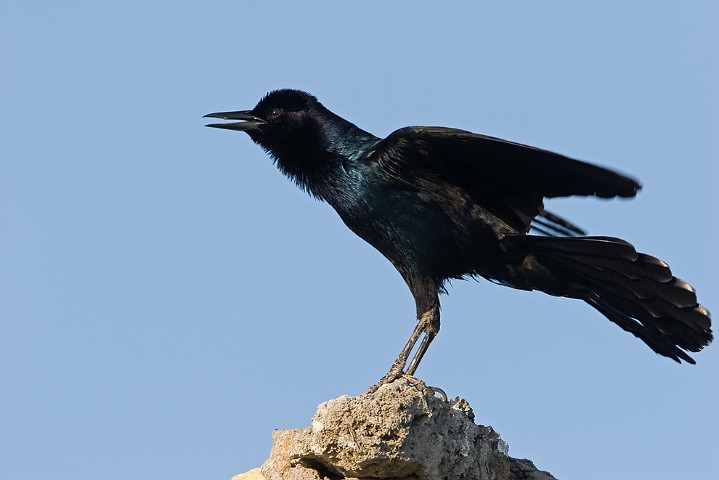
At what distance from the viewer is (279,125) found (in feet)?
33.9

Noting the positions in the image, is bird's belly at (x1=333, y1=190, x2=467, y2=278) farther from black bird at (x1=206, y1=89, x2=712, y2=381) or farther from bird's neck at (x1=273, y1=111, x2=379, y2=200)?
bird's neck at (x1=273, y1=111, x2=379, y2=200)

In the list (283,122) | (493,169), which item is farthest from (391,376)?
(283,122)

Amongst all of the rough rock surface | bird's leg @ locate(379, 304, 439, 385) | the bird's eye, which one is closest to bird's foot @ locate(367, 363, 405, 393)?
bird's leg @ locate(379, 304, 439, 385)

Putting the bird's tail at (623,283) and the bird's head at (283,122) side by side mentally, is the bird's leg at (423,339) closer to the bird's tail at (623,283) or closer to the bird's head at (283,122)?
the bird's tail at (623,283)

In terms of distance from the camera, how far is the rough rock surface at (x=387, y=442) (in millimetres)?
7098

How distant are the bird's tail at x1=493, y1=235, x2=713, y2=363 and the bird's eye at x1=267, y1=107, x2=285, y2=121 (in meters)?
2.45

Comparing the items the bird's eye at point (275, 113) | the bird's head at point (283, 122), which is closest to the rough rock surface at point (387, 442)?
the bird's head at point (283, 122)

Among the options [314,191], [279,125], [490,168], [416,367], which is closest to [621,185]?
[490,168]

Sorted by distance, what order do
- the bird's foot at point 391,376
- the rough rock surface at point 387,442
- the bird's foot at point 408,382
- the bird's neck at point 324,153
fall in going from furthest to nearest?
the bird's neck at point 324,153
the bird's foot at point 391,376
the bird's foot at point 408,382
the rough rock surface at point 387,442

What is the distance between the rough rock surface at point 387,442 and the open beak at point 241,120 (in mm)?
3450

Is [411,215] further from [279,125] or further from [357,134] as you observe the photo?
[279,125]

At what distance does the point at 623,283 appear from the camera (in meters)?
9.17

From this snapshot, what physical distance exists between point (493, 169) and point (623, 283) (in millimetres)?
1384

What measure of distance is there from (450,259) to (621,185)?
1.77 metres
